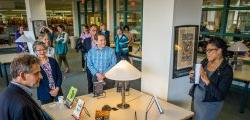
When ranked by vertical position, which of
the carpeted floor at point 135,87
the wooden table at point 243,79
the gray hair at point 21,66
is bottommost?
the carpeted floor at point 135,87

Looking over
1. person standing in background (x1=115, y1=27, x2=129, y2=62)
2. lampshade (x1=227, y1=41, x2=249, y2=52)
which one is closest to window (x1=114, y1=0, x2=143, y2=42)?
person standing in background (x1=115, y1=27, x2=129, y2=62)

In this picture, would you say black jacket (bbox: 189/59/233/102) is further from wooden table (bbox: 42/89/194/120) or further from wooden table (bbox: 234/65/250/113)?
wooden table (bbox: 234/65/250/113)

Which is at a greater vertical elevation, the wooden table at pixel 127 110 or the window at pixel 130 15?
the window at pixel 130 15

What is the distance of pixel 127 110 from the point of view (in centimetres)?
243

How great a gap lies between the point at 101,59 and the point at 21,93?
69.9 inches

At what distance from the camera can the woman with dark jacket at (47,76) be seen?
2.76 metres

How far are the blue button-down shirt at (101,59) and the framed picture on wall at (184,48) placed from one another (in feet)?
3.40

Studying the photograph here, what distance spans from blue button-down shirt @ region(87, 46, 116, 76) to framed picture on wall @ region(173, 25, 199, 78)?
104cm

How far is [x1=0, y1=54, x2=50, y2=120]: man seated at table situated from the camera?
4.77 ft

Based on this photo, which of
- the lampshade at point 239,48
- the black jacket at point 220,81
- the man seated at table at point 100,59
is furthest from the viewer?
the lampshade at point 239,48

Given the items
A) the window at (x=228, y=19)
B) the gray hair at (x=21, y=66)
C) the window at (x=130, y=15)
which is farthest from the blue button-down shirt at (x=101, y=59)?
the window at (x=130, y=15)

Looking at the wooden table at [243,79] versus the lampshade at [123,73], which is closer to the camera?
the lampshade at [123,73]

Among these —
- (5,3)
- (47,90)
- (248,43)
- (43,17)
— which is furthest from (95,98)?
(5,3)

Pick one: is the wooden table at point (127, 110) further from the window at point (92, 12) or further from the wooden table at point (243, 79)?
the window at point (92, 12)
